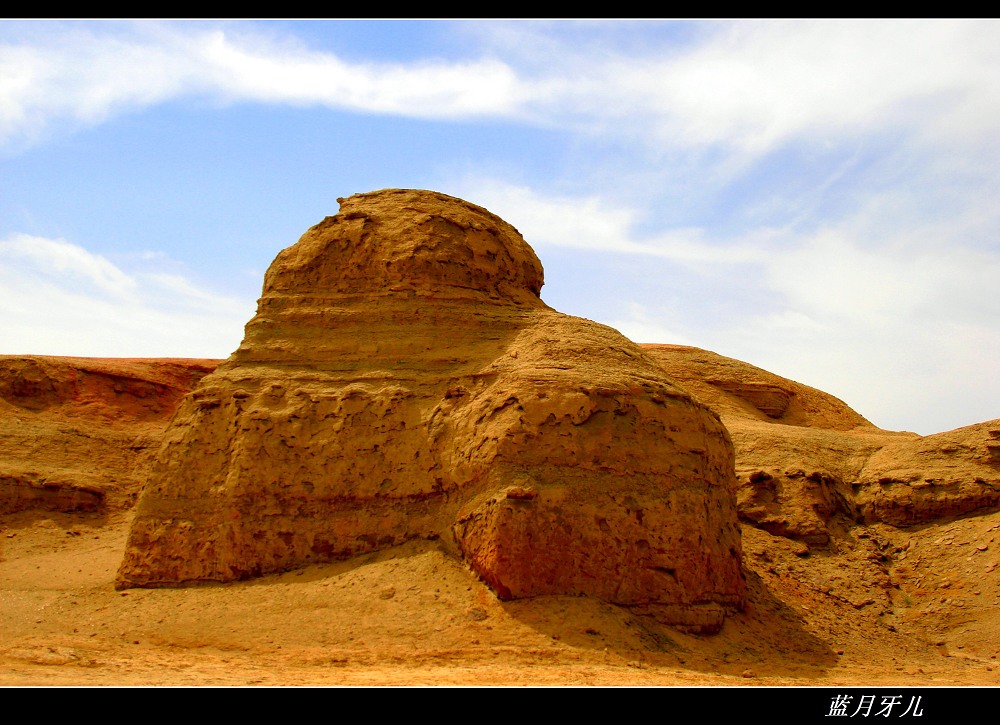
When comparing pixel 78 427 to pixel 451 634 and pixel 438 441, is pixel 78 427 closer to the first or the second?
pixel 438 441

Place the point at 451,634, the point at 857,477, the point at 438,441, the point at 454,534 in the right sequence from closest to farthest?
the point at 451,634 < the point at 454,534 < the point at 438,441 < the point at 857,477

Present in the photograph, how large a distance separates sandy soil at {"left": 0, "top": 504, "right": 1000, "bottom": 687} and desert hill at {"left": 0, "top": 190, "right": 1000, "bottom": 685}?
0.14 ft

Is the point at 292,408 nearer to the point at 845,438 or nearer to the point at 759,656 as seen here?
the point at 759,656

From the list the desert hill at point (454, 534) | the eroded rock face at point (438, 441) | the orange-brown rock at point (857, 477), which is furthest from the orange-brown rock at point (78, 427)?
the orange-brown rock at point (857, 477)

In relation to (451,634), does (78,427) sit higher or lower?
higher

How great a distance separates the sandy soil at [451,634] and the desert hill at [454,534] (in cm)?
4

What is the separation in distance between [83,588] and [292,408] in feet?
13.1

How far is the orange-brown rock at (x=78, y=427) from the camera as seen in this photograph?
24047mm

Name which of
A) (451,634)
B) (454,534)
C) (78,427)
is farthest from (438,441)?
(78,427)

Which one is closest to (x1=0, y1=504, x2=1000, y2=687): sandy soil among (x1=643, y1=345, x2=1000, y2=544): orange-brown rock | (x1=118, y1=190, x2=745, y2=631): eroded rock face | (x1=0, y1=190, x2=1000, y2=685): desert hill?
(x1=0, y1=190, x2=1000, y2=685): desert hill

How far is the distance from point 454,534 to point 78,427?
675 inches

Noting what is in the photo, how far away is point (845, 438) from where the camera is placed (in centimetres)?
2294

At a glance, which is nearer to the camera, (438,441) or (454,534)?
(454,534)

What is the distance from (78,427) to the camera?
89.5 ft
